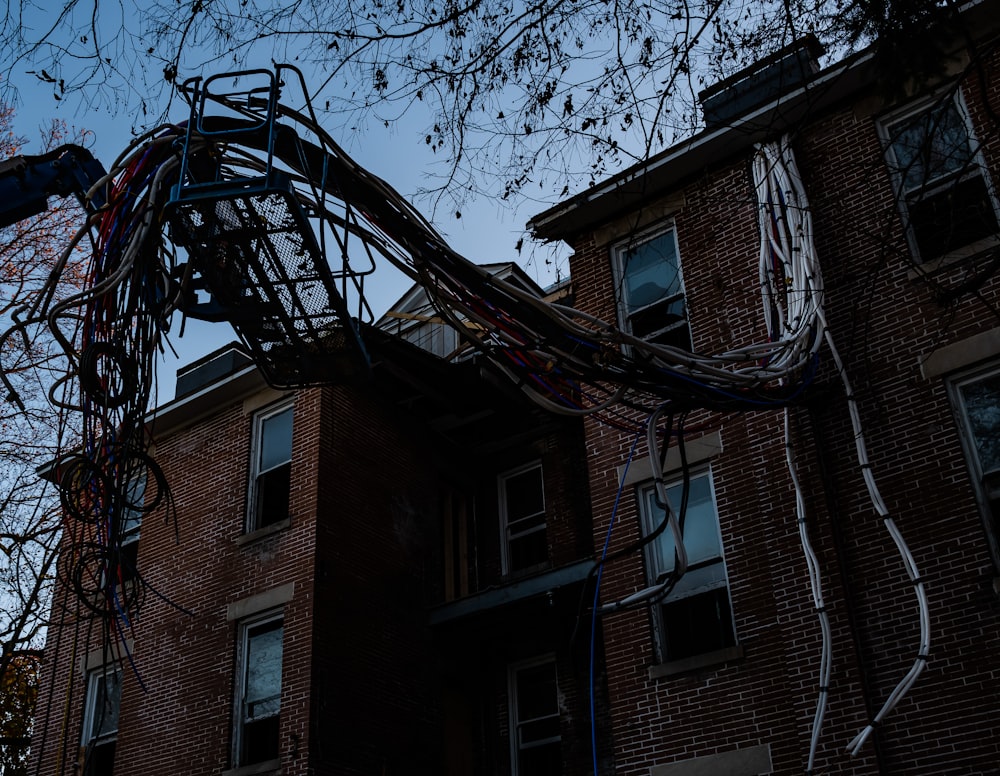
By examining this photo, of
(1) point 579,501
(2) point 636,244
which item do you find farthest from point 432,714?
(2) point 636,244

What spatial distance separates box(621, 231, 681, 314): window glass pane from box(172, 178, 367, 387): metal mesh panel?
268 inches

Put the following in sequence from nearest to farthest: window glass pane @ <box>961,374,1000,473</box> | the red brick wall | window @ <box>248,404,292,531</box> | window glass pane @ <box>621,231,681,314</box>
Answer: the red brick wall, window glass pane @ <box>961,374,1000,473</box>, window glass pane @ <box>621,231,681,314</box>, window @ <box>248,404,292,531</box>

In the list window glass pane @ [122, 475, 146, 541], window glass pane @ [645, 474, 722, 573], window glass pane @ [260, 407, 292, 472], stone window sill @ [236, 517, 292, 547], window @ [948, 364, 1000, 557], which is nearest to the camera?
window glass pane @ [122, 475, 146, 541]

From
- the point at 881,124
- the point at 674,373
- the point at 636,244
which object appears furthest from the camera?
the point at 636,244

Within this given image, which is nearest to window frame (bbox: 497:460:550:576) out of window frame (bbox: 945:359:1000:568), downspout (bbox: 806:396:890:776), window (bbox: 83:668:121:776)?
downspout (bbox: 806:396:890:776)

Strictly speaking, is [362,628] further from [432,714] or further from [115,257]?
[115,257]

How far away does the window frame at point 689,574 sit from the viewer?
1195 cm

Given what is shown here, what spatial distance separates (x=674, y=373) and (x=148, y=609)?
11313 mm

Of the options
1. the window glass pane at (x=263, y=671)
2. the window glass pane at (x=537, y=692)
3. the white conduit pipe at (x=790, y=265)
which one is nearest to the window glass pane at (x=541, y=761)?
the window glass pane at (x=537, y=692)

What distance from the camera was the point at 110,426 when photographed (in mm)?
7855

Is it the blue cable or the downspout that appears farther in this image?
the downspout

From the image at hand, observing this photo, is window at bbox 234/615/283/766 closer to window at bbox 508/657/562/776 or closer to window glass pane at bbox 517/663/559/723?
window at bbox 508/657/562/776

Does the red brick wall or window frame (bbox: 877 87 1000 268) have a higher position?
window frame (bbox: 877 87 1000 268)

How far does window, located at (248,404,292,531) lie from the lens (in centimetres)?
1680
